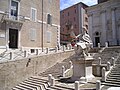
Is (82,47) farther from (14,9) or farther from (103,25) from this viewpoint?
(103,25)

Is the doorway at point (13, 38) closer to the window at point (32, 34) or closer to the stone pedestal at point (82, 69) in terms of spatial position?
the window at point (32, 34)

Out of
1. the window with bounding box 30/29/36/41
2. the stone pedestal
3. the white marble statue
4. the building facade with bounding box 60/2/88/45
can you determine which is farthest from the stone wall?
the building facade with bounding box 60/2/88/45

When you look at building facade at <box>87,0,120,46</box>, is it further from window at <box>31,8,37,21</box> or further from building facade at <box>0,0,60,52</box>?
window at <box>31,8,37,21</box>

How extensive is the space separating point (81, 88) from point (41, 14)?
16.4 meters

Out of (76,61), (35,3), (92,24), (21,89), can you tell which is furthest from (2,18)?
(92,24)

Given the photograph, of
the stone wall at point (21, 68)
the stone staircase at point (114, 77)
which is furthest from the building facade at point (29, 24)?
the stone staircase at point (114, 77)

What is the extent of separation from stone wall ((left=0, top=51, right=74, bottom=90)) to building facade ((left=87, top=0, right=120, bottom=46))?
43.1 feet

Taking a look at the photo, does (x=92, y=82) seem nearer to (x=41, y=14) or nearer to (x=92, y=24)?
(x=41, y=14)

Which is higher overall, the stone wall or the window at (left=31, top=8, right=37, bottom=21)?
the window at (left=31, top=8, right=37, bottom=21)

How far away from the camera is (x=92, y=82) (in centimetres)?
1097

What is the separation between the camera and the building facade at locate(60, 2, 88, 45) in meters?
39.9

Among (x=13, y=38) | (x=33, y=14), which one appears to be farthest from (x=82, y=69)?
(x=33, y=14)

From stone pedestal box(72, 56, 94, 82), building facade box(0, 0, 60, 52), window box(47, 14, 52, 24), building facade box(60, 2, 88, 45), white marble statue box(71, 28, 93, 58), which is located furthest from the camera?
building facade box(60, 2, 88, 45)

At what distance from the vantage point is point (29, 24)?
2148 cm
